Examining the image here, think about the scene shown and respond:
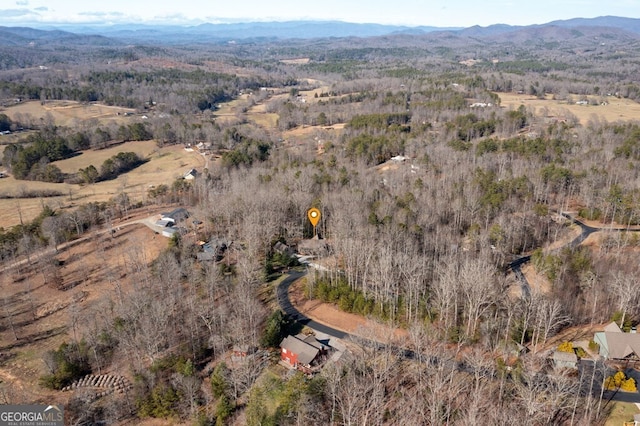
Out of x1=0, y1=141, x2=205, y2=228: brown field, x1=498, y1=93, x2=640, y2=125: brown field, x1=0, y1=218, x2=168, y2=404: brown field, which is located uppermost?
x1=498, y1=93, x2=640, y2=125: brown field

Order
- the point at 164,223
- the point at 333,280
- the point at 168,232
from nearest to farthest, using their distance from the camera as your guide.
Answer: the point at 333,280 < the point at 168,232 < the point at 164,223

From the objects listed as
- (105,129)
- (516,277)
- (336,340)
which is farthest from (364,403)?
(105,129)

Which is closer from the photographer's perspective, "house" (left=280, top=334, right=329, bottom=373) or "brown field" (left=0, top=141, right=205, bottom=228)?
"house" (left=280, top=334, right=329, bottom=373)

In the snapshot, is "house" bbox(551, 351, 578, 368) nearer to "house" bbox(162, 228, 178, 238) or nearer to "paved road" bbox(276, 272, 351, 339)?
"paved road" bbox(276, 272, 351, 339)

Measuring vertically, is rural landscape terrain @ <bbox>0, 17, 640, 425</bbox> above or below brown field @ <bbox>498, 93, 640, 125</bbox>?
below

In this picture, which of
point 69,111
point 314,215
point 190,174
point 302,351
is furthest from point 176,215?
point 69,111

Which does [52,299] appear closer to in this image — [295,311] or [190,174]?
[295,311]

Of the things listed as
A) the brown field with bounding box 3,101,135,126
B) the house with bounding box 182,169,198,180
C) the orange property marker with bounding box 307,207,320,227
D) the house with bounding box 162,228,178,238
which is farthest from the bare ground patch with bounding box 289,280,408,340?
the brown field with bounding box 3,101,135,126
